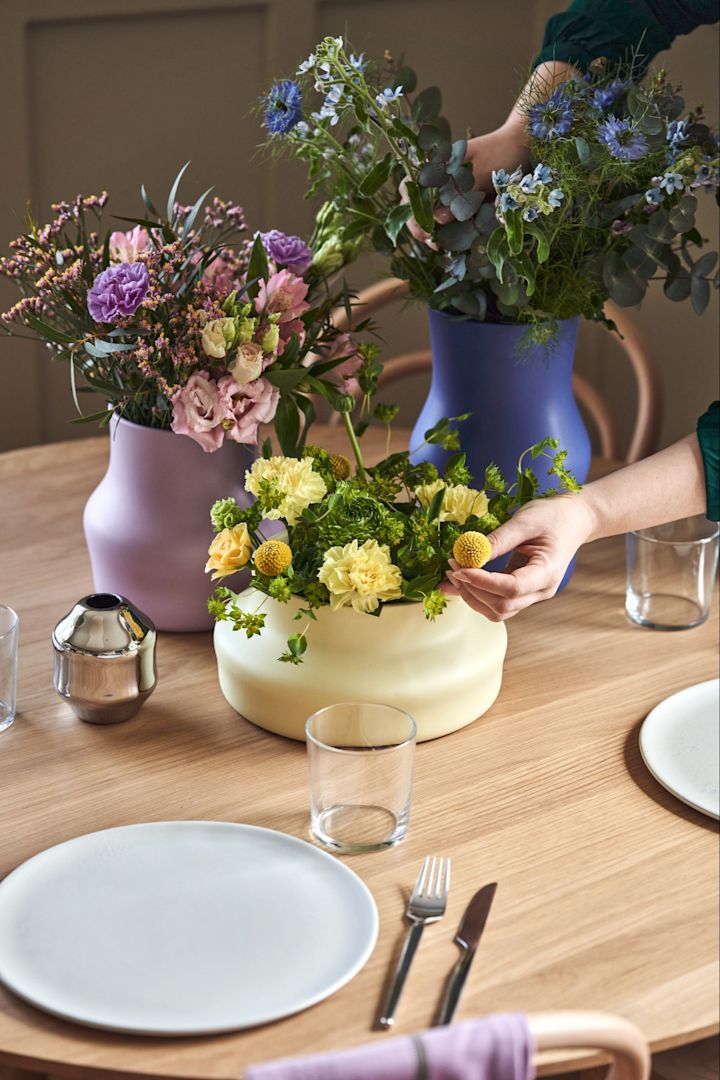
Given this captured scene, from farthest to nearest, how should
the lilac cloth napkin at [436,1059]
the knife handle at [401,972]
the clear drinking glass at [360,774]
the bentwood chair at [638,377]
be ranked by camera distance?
the bentwood chair at [638,377]
the clear drinking glass at [360,774]
the knife handle at [401,972]
the lilac cloth napkin at [436,1059]

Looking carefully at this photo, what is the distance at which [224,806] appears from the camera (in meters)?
1.08

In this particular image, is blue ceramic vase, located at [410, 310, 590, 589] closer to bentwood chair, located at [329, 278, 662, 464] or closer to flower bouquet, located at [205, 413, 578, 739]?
flower bouquet, located at [205, 413, 578, 739]

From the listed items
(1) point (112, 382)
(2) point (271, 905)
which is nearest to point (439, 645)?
(2) point (271, 905)

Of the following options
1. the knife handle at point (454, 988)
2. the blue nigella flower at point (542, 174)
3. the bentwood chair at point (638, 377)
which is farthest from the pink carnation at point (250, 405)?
the bentwood chair at point (638, 377)

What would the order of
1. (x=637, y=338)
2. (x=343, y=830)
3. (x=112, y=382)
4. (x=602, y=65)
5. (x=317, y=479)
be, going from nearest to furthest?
1. (x=343, y=830)
2. (x=317, y=479)
3. (x=112, y=382)
4. (x=602, y=65)
5. (x=637, y=338)

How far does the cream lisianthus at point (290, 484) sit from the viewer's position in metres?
1.14

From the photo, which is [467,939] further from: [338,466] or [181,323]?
[181,323]

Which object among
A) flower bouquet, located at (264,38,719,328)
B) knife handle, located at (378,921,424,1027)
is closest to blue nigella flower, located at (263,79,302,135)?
flower bouquet, located at (264,38,719,328)

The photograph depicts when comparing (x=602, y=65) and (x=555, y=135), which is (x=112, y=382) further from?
(x=602, y=65)

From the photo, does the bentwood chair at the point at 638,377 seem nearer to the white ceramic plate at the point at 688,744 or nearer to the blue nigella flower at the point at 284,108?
the blue nigella flower at the point at 284,108

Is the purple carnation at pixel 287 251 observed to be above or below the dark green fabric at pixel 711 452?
above

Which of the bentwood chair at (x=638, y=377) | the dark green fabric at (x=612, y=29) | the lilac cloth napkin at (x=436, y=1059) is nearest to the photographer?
the lilac cloth napkin at (x=436, y=1059)

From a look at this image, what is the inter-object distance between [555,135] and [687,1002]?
32.3 inches

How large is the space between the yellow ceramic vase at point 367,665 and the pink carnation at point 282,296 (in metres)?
0.29
